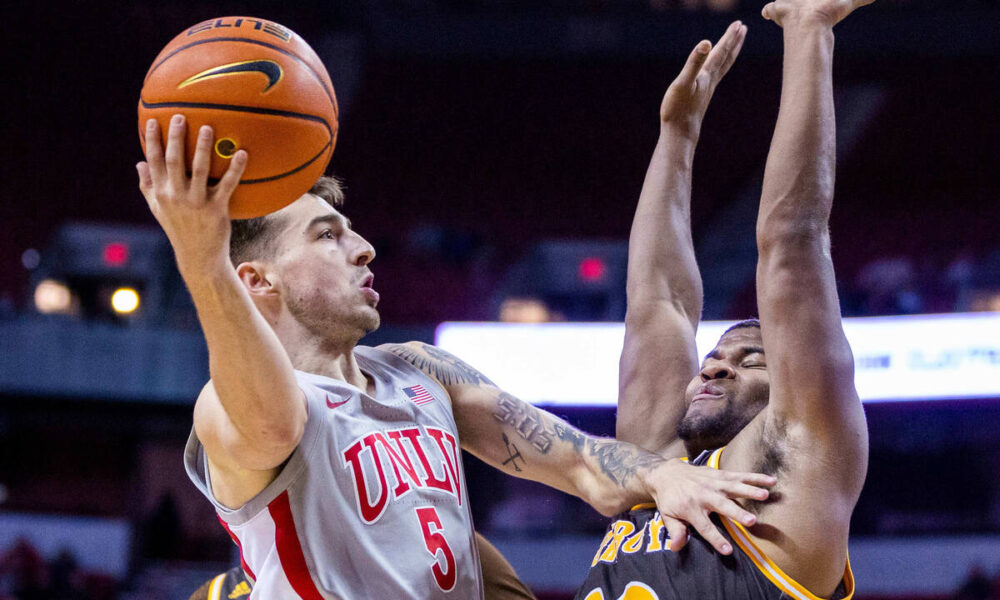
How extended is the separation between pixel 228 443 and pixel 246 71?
79cm

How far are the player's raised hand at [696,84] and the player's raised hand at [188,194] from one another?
6.35 feet

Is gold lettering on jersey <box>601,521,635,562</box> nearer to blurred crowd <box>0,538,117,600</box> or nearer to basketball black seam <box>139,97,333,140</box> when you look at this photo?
basketball black seam <box>139,97,333,140</box>

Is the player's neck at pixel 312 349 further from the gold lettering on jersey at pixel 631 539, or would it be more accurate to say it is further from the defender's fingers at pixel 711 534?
the defender's fingers at pixel 711 534

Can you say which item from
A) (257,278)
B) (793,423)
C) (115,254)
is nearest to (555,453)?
(793,423)

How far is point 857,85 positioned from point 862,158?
3.71 feet

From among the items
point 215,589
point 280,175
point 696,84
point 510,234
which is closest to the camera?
point 280,175

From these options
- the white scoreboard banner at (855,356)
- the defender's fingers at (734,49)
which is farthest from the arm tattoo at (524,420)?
the white scoreboard banner at (855,356)

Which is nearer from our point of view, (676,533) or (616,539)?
(676,533)

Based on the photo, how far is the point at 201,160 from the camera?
177 centimetres

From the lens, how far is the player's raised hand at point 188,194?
1754mm

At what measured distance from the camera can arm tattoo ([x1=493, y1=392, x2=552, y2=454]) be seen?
2.94 m

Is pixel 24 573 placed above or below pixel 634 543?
below

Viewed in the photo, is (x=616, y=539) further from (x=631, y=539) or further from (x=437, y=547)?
(x=437, y=547)

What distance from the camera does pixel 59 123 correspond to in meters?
13.1
